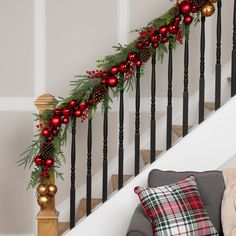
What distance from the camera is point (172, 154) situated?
A: 3875 mm

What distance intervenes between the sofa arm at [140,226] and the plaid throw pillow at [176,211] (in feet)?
0.13

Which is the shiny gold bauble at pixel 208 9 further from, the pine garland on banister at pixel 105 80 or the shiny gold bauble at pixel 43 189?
the shiny gold bauble at pixel 43 189

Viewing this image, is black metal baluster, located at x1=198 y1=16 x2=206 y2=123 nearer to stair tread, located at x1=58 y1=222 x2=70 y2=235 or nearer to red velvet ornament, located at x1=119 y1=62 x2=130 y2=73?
red velvet ornament, located at x1=119 y1=62 x2=130 y2=73

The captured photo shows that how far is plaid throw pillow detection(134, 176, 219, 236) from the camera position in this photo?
3.21m

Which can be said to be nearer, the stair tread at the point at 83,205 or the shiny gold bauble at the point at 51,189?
the shiny gold bauble at the point at 51,189

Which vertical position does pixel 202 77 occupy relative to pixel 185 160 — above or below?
above

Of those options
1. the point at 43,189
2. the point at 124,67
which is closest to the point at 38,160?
the point at 43,189

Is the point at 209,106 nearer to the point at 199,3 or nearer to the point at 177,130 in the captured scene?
the point at 177,130

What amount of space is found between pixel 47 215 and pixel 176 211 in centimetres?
91

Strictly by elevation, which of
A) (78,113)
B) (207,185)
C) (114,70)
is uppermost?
(114,70)

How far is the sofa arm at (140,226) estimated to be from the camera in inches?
119

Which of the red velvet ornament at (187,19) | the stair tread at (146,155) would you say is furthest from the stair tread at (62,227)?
the red velvet ornament at (187,19)

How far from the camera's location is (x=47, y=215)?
3.78 meters

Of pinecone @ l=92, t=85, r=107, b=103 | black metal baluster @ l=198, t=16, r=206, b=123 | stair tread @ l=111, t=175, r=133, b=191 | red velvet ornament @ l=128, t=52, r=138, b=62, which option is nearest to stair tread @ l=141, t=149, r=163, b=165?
stair tread @ l=111, t=175, r=133, b=191
